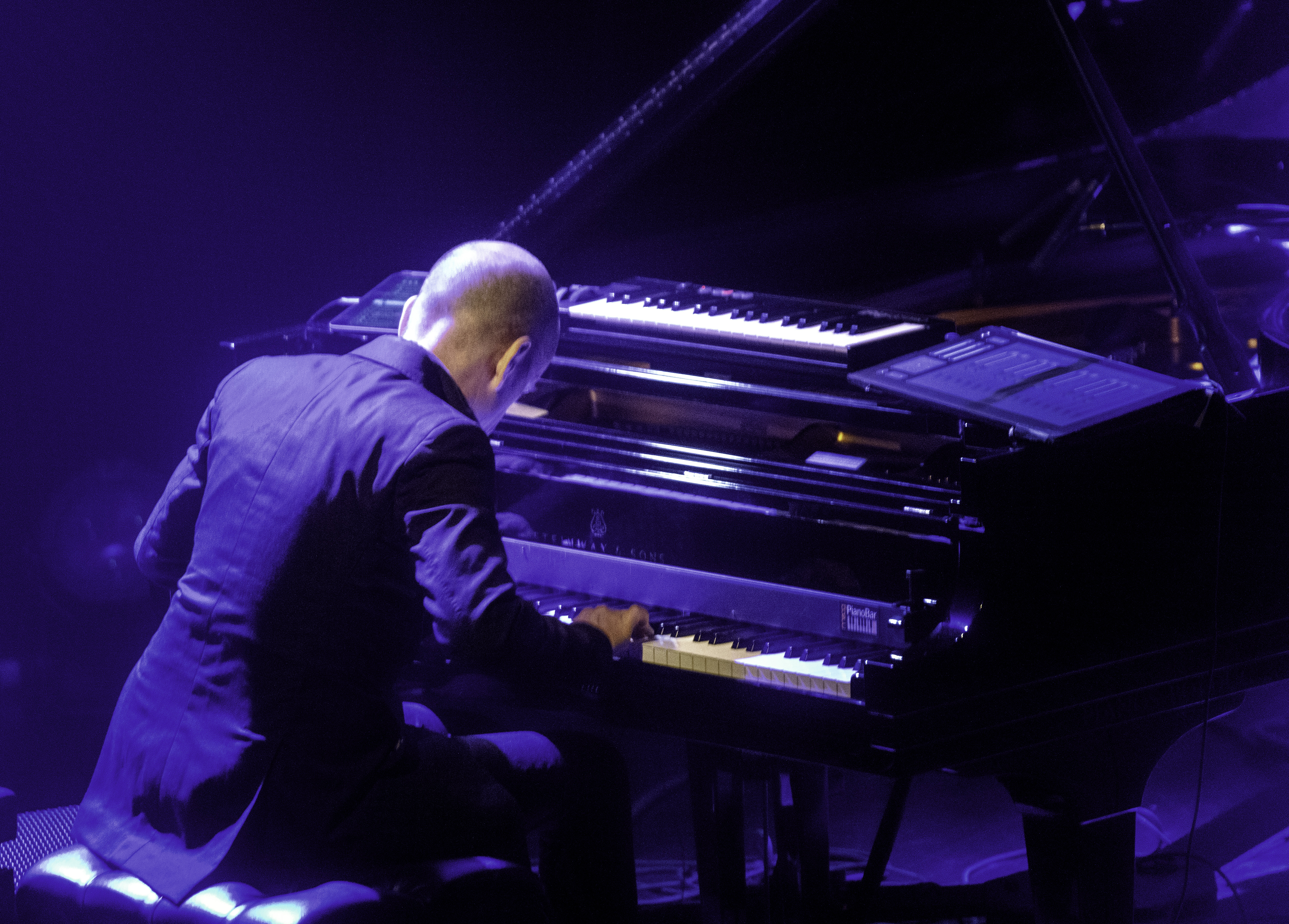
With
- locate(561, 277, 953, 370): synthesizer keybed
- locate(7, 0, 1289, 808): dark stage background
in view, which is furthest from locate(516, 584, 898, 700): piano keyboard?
locate(7, 0, 1289, 808): dark stage background

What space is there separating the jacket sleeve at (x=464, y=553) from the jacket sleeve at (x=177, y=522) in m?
0.54

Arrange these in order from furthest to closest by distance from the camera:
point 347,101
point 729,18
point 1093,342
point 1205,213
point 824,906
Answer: point 347,101, point 1205,213, point 1093,342, point 729,18, point 824,906

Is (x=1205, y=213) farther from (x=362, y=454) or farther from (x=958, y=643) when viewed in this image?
(x=362, y=454)

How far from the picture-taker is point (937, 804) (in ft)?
14.1

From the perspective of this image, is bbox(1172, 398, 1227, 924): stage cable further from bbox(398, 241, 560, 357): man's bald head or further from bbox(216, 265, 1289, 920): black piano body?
bbox(398, 241, 560, 357): man's bald head

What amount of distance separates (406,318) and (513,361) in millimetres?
237

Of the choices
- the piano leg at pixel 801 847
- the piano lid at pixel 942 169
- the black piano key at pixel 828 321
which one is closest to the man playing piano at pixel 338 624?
the piano leg at pixel 801 847

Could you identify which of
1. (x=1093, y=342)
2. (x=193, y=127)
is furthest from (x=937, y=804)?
(x=193, y=127)

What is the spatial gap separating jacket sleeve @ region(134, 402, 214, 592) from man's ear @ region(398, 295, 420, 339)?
36 cm

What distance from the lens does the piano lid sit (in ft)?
11.5

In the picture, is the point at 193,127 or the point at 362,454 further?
the point at 193,127

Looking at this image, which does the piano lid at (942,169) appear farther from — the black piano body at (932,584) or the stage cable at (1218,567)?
the stage cable at (1218,567)

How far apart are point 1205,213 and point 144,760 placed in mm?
3579

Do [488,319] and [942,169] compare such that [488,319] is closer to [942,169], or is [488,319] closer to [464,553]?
[464,553]
